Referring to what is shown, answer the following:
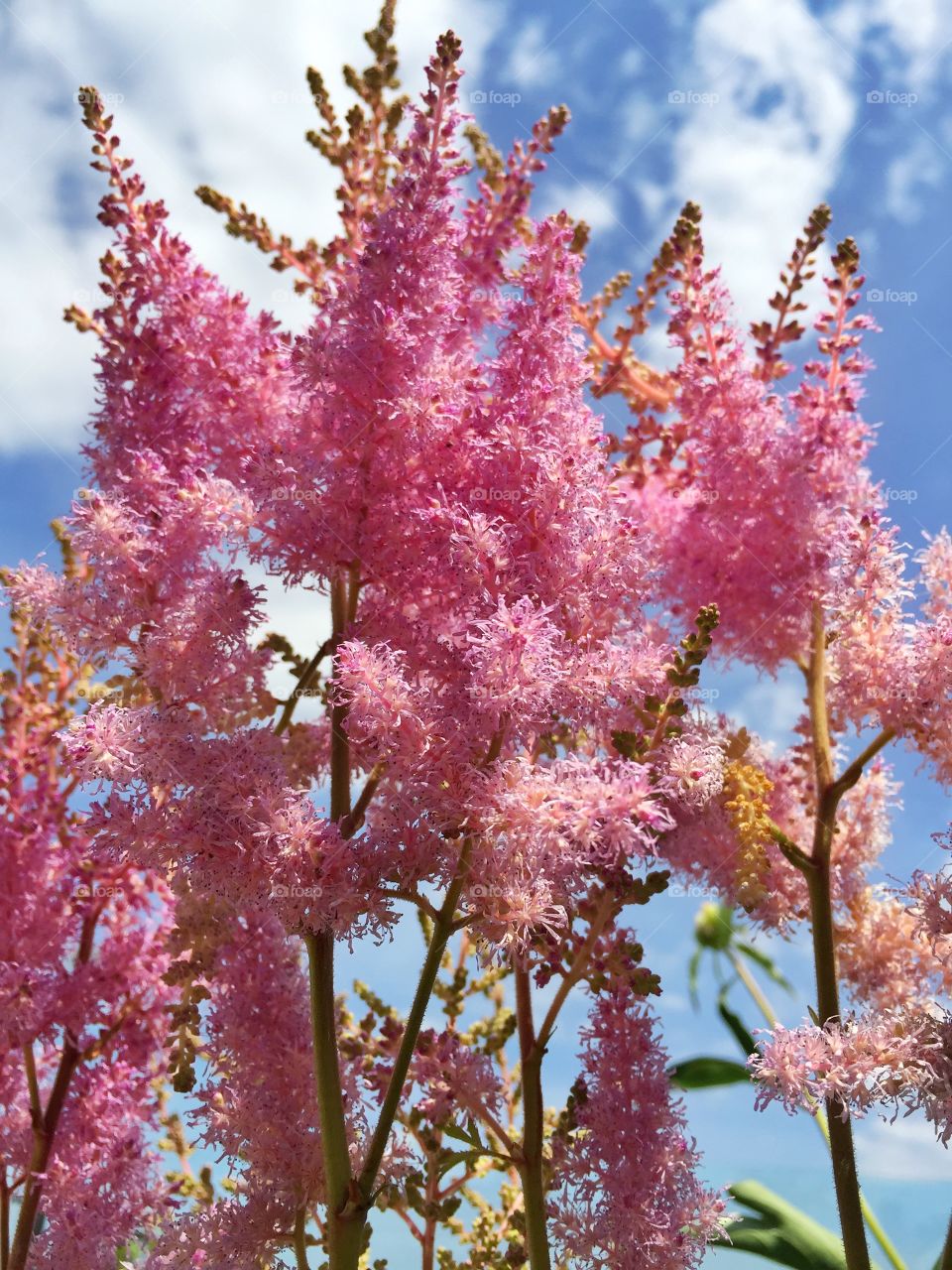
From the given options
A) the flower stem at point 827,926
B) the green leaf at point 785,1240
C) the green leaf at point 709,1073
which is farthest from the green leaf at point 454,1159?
the green leaf at point 709,1073

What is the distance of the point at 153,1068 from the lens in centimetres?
189

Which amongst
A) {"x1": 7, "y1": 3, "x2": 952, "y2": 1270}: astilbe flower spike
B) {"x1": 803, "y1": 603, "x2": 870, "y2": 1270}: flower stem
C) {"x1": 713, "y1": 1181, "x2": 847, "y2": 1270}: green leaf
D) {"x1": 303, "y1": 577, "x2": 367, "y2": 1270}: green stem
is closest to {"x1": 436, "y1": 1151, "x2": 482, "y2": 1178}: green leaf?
{"x1": 7, "y1": 3, "x2": 952, "y2": 1270}: astilbe flower spike

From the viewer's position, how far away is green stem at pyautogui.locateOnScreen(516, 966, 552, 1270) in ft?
4.58

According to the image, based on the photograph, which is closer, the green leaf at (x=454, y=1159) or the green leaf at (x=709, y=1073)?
the green leaf at (x=454, y=1159)

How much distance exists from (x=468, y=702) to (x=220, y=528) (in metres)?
0.41

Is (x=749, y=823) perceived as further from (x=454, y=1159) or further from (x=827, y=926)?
(x=454, y=1159)

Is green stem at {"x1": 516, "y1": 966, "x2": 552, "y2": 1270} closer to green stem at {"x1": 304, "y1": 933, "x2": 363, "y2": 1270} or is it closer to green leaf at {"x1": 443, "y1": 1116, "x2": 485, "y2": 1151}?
green leaf at {"x1": 443, "y1": 1116, "x2": 485, "y2": 1151}

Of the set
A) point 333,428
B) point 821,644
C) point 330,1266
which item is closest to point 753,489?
point 821,644

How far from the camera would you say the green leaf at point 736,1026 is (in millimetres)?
2242

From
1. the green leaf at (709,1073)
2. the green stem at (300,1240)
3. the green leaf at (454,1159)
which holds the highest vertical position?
the green leaf at (709,1073)

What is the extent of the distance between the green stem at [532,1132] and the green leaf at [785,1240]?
605 mm

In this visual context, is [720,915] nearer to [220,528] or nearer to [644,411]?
[644,411]

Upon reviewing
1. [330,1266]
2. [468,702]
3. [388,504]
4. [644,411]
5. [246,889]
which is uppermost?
[644,411]

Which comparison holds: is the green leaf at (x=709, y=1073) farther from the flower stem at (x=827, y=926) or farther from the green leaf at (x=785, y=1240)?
the flower stem at (x=827, y=926)
